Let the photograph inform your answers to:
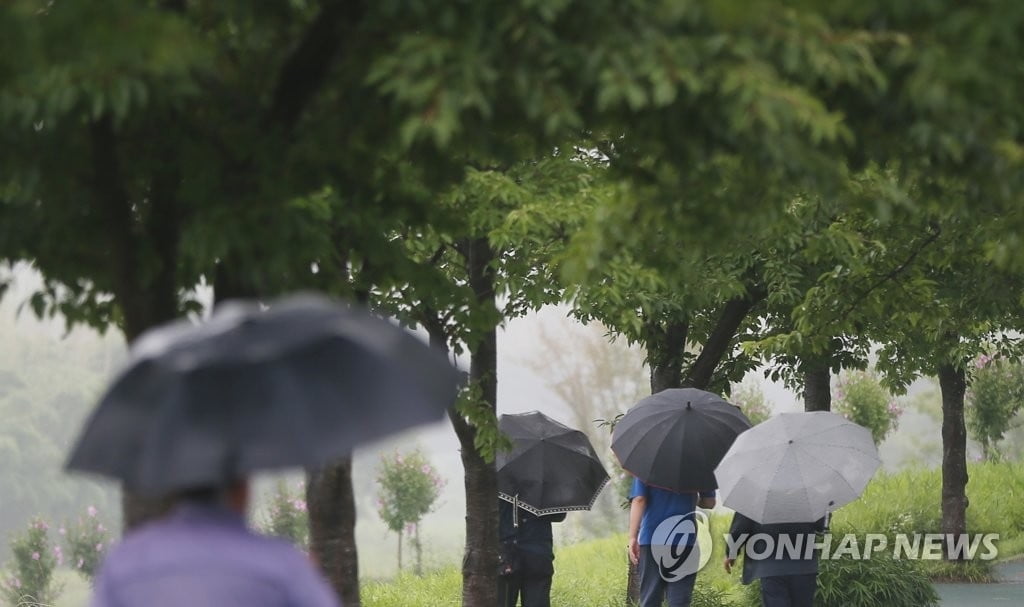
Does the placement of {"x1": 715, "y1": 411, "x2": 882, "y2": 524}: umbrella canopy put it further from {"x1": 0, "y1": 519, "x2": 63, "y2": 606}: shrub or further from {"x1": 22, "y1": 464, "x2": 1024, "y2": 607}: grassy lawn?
{"x1": 0, "y1": 519, "x2": 63, "y2": 606}: shrub

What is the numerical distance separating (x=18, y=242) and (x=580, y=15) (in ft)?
7.99

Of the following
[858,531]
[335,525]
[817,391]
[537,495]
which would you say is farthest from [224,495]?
[817,391]

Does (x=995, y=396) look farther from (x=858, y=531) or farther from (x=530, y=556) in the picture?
(x=530, y=556)

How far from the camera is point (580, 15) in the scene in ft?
16.5

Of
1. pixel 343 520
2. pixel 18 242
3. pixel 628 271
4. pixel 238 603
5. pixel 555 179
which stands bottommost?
pixel 238 603

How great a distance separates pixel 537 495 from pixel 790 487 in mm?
3031

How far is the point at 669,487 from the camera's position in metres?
11.7

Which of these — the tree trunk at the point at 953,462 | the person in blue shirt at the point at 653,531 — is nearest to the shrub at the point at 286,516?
the tree trunk at the point at 953,462

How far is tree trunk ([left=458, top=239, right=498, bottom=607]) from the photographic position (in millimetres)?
13484

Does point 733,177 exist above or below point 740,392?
below

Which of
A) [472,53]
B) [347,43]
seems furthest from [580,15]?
[347,43]

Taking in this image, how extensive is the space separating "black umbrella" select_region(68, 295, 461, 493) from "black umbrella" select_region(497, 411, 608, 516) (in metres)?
9.11

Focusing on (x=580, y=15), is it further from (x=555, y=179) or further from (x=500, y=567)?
(x=500, y=567)

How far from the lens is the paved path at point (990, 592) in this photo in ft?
57.4
